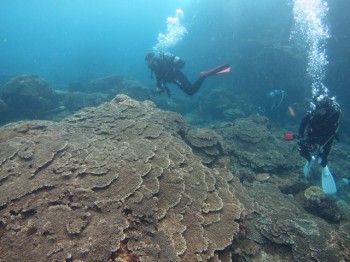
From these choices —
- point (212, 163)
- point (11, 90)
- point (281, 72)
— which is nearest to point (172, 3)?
point (281, 72)

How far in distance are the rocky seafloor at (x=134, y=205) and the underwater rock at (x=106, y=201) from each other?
2 cm

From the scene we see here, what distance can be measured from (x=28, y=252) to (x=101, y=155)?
2.40 m

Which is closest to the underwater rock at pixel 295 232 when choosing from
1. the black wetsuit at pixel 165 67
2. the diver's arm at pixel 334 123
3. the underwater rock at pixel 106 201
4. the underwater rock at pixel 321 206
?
the underwater rock at pixel 321 206

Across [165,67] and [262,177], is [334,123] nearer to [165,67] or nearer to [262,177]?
[262,177]

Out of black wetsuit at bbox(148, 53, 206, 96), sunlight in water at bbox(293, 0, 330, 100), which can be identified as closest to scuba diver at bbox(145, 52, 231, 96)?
black wetsuit at bbox(148, 53, 206, 96)

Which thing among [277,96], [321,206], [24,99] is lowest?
[321,206]

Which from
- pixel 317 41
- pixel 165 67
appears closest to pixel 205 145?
pixel 165 67

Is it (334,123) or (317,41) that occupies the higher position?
(317,41)

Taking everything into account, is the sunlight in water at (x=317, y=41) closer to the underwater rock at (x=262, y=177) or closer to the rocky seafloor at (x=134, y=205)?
the underwater rock at (x=262, y=177)

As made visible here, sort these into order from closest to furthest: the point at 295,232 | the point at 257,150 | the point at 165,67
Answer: the point at 295,232
the point at 165,67
the point at 257,150

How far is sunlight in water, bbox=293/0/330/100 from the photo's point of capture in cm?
2086

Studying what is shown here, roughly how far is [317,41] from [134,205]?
73.0 feet

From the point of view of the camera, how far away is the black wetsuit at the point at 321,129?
24.5ft

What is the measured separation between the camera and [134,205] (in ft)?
14.8
